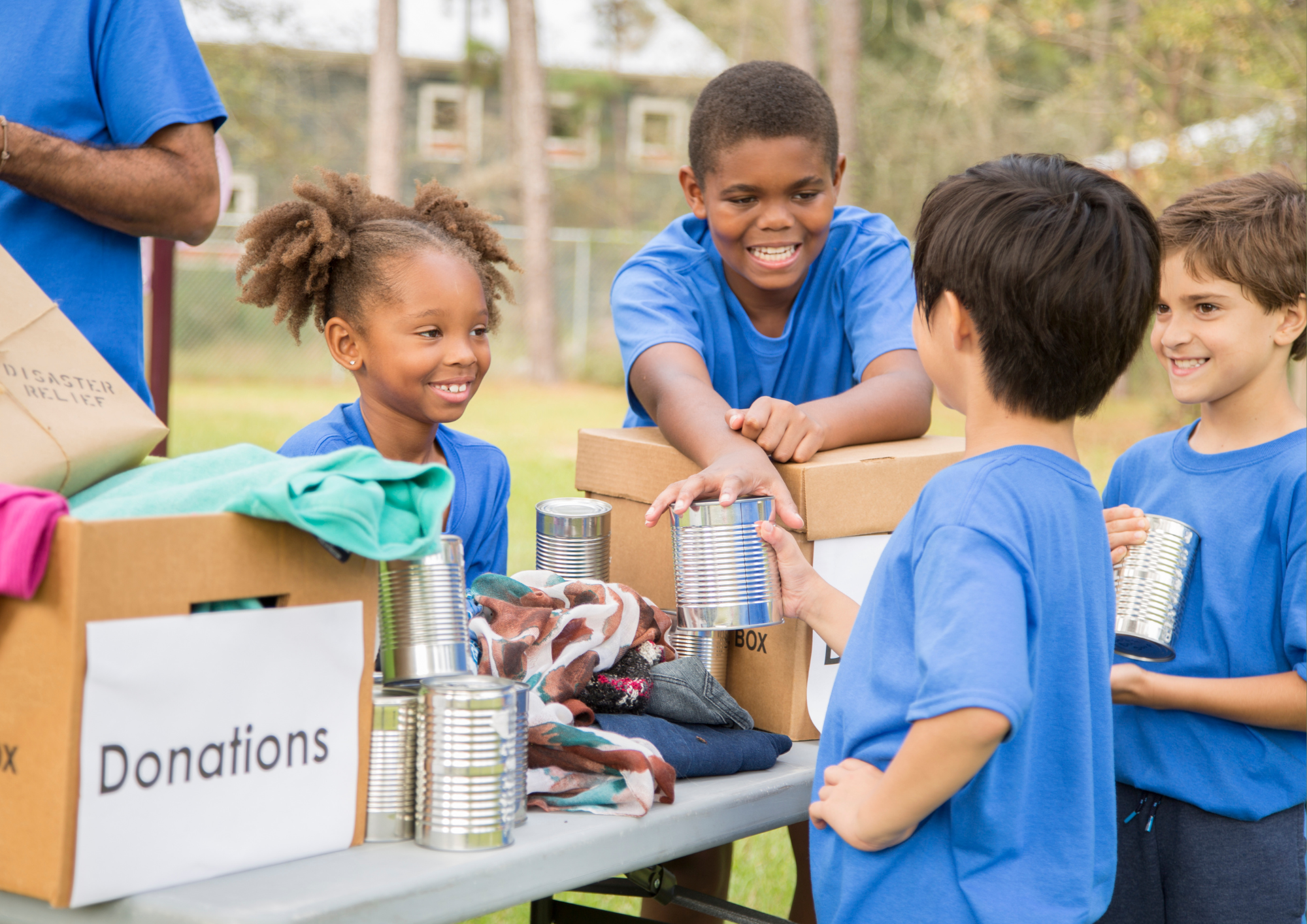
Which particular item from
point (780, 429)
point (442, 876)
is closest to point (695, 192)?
point (780, 429)

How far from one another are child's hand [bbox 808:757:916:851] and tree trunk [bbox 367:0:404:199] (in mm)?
12896

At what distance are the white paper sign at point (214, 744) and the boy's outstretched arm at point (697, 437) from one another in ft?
2.00

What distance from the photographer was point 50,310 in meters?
1.52

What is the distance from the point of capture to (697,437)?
1992 mm

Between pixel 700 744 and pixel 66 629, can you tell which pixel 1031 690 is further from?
pixel 66 629

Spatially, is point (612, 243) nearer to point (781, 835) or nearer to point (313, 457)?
point (781, 835)

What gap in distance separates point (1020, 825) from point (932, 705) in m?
0.25

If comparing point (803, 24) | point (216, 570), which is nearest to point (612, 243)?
point (803, 24)

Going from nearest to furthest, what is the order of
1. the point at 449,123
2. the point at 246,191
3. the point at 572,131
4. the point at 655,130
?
the point at 246,191, the point at 449,123, the point at 572,131, the point at 655,130

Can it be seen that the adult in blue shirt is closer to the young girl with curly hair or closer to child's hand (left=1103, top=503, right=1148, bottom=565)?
the young girl with curly hair

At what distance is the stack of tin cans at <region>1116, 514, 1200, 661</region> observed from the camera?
5.78 feet

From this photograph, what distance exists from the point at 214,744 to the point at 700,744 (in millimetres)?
684

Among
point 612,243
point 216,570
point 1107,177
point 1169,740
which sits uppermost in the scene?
point 612,243

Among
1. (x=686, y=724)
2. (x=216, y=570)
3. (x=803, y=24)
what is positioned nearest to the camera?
(x=216, y=570)
